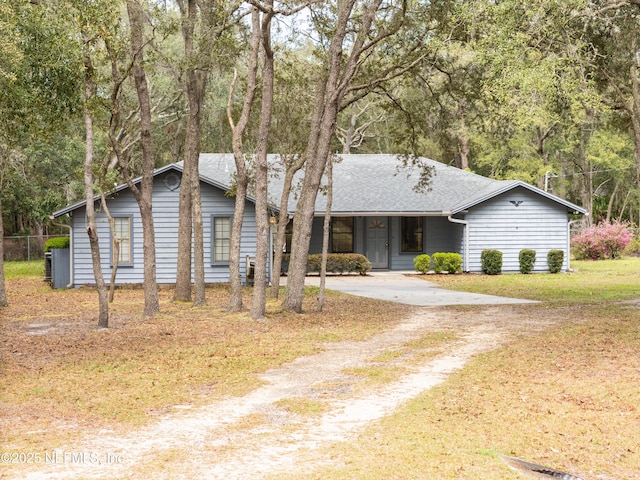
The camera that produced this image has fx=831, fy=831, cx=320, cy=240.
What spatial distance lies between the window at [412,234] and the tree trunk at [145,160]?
17575 mm

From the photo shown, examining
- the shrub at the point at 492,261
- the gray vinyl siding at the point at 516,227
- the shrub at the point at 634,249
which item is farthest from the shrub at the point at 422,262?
the shrub at the point at 634,249

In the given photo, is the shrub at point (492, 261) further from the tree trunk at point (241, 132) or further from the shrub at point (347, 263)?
the tree trunk at point (241, 132)

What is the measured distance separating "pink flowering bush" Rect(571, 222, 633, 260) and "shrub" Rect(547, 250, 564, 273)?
31.5 ft

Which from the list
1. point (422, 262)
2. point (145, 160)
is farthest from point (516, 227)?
point (145, 160)

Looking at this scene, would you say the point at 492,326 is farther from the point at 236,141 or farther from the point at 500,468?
the point at 500,468

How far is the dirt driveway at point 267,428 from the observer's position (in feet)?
20.9

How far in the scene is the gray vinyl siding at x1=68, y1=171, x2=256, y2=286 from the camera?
89.0 feet

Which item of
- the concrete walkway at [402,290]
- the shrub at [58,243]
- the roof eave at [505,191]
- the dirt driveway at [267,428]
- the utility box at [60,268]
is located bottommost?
the dirt driveway at [267,428]

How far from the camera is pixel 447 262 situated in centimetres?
3175

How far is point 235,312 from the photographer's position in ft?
59.9

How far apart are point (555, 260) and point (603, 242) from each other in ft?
32.7

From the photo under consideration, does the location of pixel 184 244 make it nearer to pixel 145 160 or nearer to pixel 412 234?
pixel 145 160

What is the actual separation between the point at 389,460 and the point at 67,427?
3.18 metres

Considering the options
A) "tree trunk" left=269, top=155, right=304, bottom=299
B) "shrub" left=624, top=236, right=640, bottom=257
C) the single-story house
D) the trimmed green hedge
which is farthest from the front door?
"shrub" left=624, top=236, right=640, bottom=257
